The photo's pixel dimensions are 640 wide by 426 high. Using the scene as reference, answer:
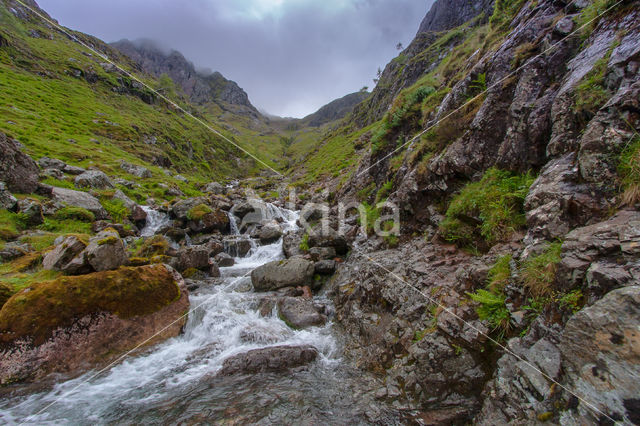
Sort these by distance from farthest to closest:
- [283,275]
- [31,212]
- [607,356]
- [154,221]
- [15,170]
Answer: [154,221] → [15,170] → [31,212] → [283,275] → [607,356]

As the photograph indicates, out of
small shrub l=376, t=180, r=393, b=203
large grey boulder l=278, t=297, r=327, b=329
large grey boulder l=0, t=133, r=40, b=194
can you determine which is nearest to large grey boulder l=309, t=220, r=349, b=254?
small shrub l=376, t=180, r=393, b=203

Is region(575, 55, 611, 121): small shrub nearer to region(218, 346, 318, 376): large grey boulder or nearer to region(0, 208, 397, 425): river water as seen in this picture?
region(0, 208, 397, 425): river water

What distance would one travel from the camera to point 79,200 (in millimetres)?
17656

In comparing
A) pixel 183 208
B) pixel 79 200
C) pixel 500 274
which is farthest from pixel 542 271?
pixel 183 208

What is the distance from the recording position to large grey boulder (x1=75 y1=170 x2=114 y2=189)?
72.2 ft

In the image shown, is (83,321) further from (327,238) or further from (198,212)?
(198,212)

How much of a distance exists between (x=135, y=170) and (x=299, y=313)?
37847mm

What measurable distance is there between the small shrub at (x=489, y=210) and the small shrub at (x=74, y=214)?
21158mm

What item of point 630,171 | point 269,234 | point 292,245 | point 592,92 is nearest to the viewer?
point 630,171

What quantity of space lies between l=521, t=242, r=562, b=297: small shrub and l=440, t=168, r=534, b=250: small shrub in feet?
5.82

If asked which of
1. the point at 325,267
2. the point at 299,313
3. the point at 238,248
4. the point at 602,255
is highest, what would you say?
the point at 602,255

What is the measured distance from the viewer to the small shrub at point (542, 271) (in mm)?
3752

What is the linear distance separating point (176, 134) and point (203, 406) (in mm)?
75395

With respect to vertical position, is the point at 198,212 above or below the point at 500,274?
above
